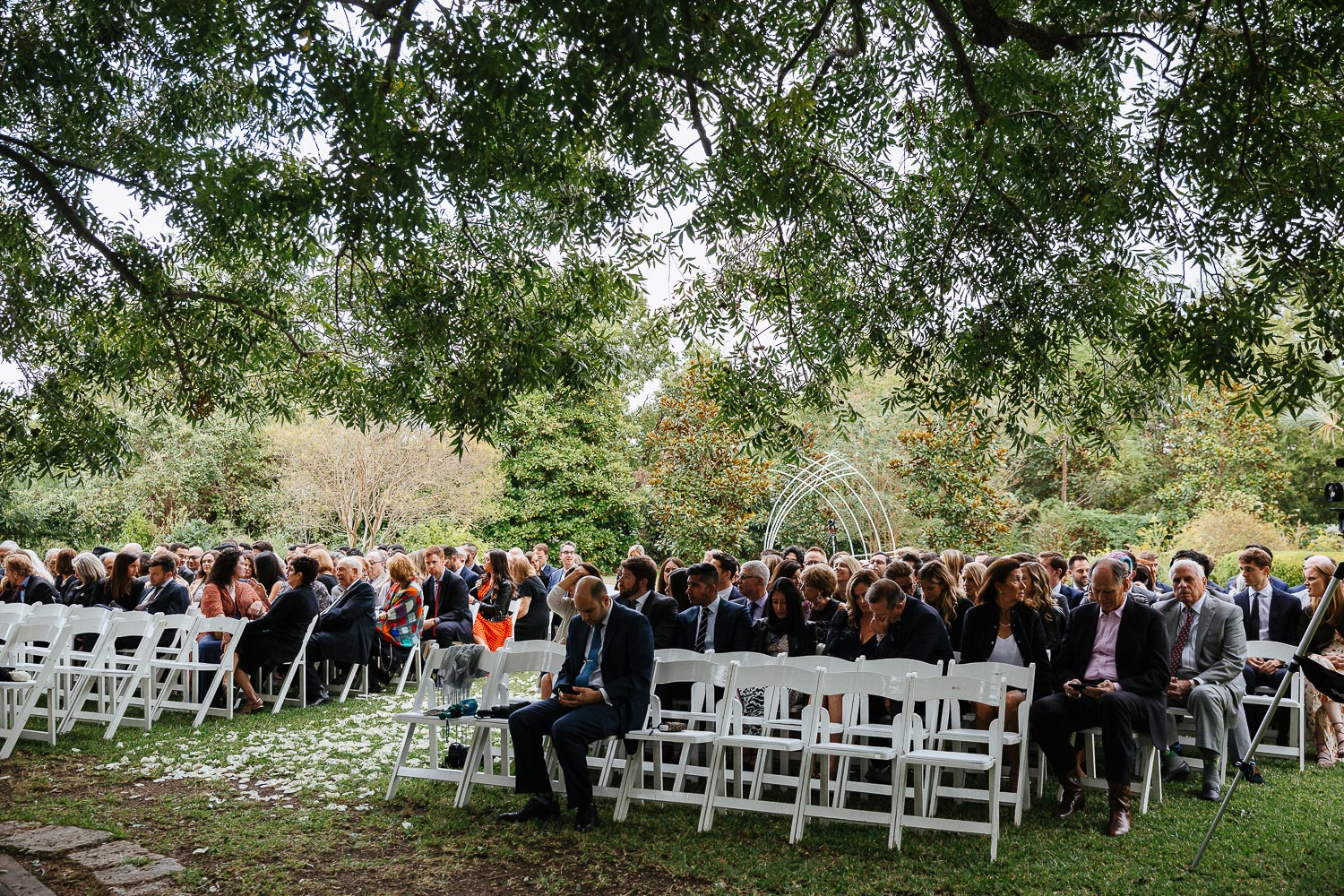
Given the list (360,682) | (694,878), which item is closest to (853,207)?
(694,878)

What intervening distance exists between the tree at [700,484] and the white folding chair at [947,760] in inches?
704

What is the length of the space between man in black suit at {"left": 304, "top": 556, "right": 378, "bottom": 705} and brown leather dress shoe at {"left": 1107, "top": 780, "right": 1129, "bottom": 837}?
7475 millimetres

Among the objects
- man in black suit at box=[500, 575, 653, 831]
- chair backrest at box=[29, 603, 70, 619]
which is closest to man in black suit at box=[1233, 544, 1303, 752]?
man in black suit at box=[500, 575, 653, 831]

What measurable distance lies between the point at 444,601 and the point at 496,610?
64 centimetres

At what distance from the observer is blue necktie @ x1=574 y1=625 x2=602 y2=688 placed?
7.07 m

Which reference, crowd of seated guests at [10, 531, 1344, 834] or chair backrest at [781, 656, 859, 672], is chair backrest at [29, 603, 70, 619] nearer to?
crowd of seated guests at [10, 531, 1344, 834]

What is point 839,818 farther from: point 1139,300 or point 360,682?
point 360,682

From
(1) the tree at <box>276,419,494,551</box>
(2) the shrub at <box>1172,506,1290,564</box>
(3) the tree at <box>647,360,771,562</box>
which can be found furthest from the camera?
(1) the tree at <box>276,419,494,551</box>

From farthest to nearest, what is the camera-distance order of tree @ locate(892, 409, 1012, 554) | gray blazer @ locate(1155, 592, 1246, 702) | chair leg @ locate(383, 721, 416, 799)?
tree @ locate(892, 409, 1012, 554) → gray blazer @ locate(1155, 592, 1246, 702) → chair leg @ locate(383, 721, 416, 799)

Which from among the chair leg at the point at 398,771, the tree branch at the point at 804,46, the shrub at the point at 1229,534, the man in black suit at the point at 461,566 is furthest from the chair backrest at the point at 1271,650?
the shrub at the point at 1229,534

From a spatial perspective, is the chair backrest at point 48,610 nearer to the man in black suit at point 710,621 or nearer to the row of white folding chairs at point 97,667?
the row of white folding chairs at point 97,667

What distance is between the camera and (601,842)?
20.2 feet

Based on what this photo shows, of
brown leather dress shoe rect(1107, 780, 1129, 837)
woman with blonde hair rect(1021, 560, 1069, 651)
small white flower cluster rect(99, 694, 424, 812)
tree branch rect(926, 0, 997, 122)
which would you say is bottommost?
small white flower cluster rect(99, 694, 424, 812)

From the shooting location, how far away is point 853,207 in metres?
8.38
